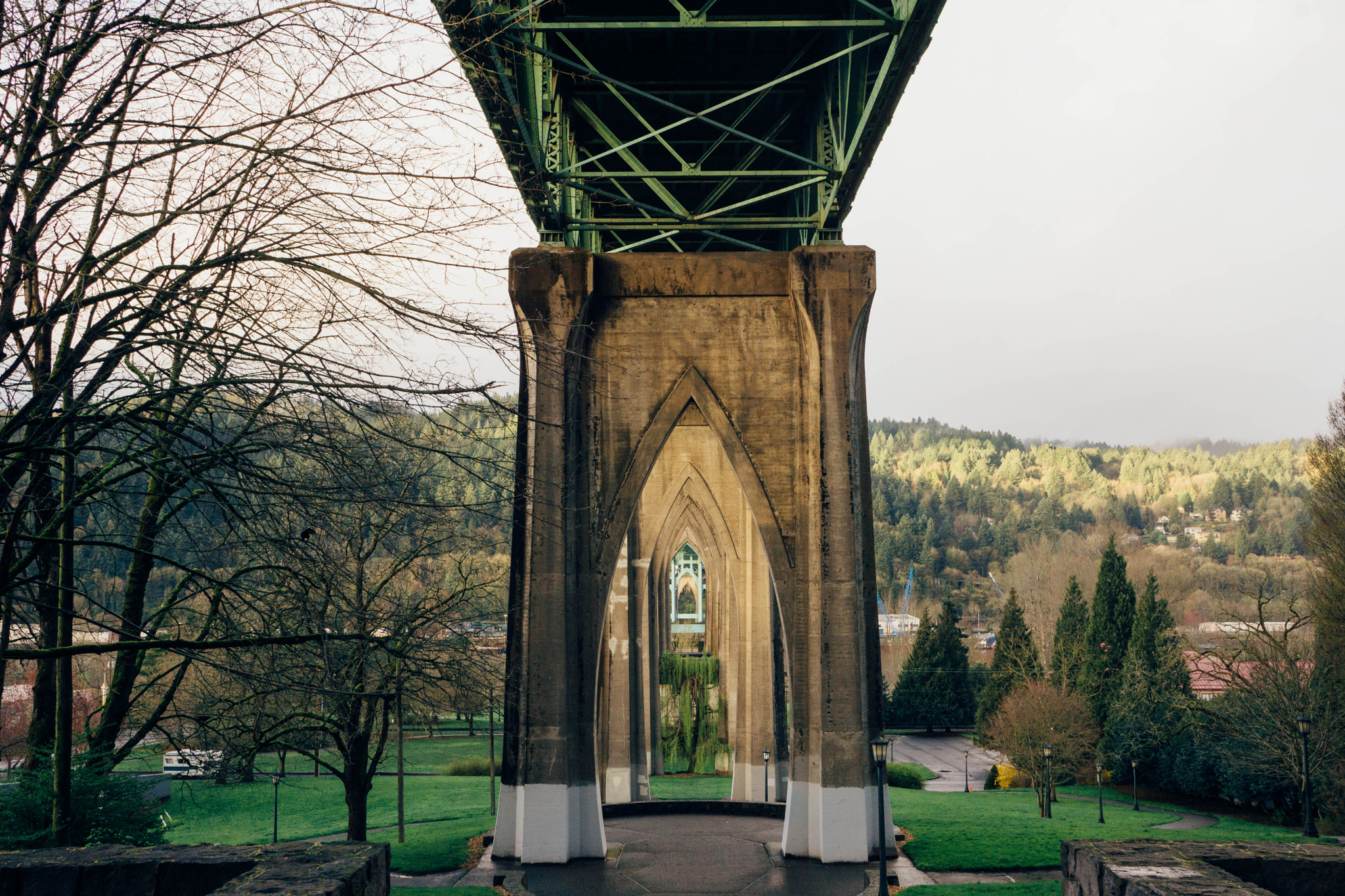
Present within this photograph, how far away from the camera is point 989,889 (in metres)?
14.9

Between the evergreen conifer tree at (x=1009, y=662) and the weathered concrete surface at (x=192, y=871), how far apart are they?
1747 inches

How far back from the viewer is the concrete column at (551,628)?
604 inches

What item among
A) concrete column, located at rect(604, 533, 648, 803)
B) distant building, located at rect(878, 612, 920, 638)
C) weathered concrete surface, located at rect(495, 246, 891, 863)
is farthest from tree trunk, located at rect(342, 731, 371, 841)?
distant building, located at rect(878, 612, 920, 638)

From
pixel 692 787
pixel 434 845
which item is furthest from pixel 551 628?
pixel 692 787

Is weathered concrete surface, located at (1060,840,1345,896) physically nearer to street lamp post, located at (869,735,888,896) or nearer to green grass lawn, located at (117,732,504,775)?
street lamp post, located at (869,735,888,896)

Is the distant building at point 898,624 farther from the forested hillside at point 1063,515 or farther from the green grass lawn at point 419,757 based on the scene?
the green grass lawn at point 419,757

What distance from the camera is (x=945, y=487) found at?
506 feet

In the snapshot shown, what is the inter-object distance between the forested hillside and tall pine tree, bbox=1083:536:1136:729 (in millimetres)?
30455

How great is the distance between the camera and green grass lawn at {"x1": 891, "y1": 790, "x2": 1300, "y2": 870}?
1777 cm

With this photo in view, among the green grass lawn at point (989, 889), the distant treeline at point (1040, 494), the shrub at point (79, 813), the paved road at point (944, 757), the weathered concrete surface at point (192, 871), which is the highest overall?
the distant treeline at point (1040, 494)

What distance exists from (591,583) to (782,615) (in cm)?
320

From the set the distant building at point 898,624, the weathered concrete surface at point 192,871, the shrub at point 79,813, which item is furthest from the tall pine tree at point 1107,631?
the distant building at point 898,624

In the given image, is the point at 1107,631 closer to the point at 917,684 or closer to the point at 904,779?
the point at 904,779

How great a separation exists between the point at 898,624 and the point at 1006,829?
4409 inches
